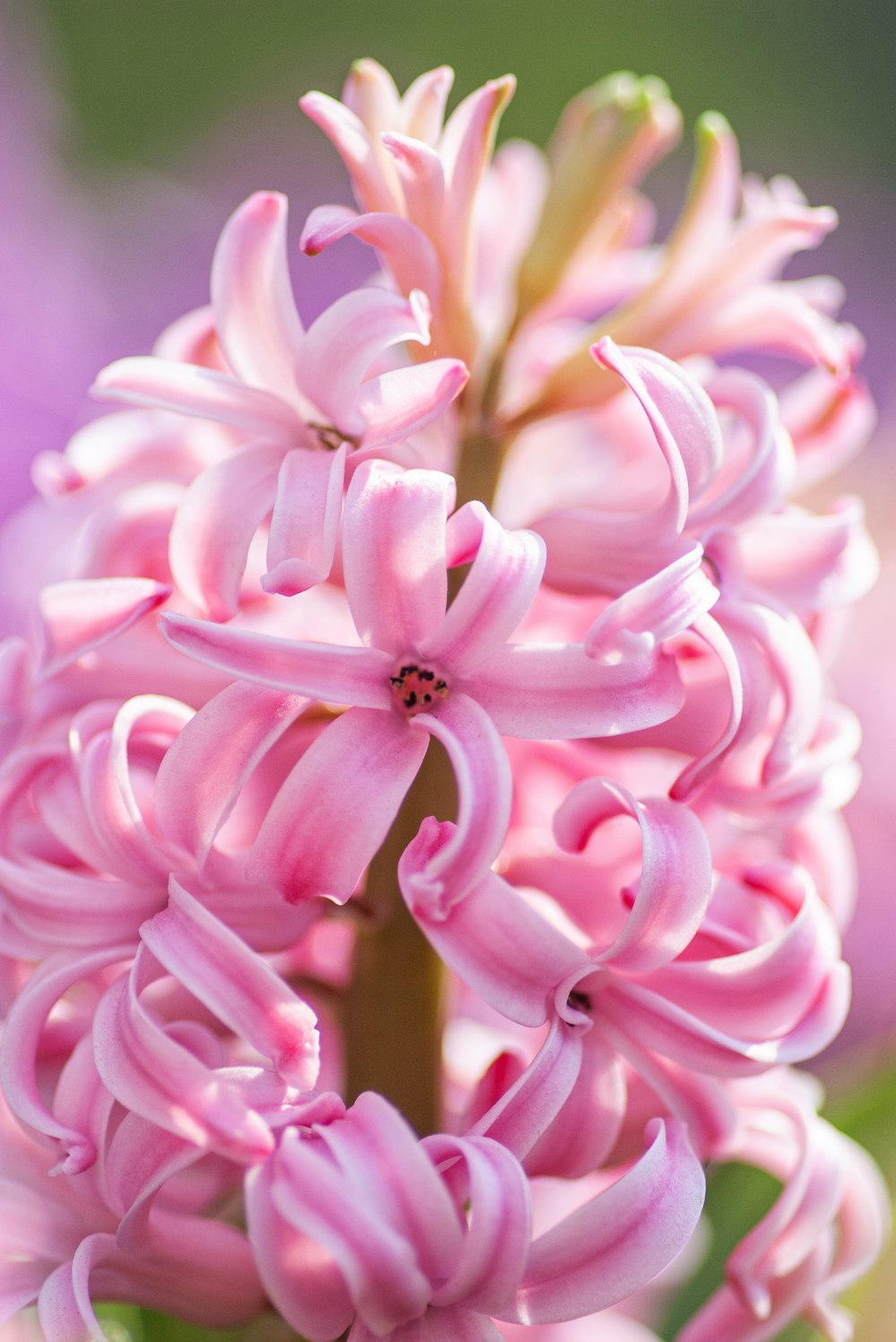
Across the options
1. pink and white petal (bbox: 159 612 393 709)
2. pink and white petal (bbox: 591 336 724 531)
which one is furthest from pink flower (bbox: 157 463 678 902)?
pink and white petal (bbox: 591 336 724 531)

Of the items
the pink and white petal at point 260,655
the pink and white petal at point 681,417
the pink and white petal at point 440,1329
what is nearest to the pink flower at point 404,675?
the pink and white petal at point 260,655

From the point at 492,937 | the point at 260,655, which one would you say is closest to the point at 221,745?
the point at 260,655

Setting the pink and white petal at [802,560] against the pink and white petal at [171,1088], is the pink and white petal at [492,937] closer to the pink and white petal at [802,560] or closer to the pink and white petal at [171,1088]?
the pink and white petal at [171,1088]

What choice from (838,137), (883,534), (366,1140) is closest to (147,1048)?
(366,1140)

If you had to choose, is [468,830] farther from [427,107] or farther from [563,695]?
[427,107]

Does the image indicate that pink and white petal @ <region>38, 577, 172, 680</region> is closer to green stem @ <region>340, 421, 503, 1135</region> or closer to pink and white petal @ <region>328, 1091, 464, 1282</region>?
green stem @ <region>340, 421, 503, 1135</region>

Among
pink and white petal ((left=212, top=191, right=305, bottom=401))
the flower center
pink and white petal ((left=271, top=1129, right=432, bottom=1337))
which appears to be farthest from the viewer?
pink and white petal ((left=212, top=191, right=305, bottom=401))

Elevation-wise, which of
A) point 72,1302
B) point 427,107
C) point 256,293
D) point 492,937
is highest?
point 427,107
